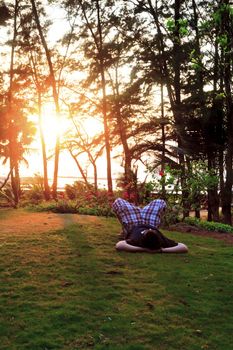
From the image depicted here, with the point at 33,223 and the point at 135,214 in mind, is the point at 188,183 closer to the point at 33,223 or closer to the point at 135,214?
the point at 135,214

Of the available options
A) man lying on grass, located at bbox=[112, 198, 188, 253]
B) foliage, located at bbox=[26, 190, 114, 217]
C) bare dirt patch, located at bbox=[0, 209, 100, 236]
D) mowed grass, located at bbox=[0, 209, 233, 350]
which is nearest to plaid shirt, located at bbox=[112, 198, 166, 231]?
man lying on grass, located at bbox=[112, 198, 188, 253]

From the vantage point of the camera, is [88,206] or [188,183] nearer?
[188,183]

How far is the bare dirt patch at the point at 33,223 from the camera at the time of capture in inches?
398

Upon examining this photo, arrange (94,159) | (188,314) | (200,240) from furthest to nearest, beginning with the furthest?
1. (94,159)
2. (200,240)
3. (188,314)

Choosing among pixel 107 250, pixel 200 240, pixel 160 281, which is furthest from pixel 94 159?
pixel 160 281

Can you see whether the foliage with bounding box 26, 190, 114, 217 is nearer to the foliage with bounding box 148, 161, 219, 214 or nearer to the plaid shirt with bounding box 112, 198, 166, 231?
the foliage with bounding box 148, 161, 219, 214

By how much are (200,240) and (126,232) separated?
76.0 inches

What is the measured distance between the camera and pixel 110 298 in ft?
18.2

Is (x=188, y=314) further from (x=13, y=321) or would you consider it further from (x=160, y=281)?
(x=13, y=321)

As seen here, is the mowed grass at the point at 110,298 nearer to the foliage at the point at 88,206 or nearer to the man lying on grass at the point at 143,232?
the man lying on grass at the point at 143,232

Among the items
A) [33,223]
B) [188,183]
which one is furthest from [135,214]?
[188,183]

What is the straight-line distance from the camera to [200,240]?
1018 cm

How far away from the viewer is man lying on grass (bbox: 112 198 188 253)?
8.01 meters

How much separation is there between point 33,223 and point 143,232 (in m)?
4.24
